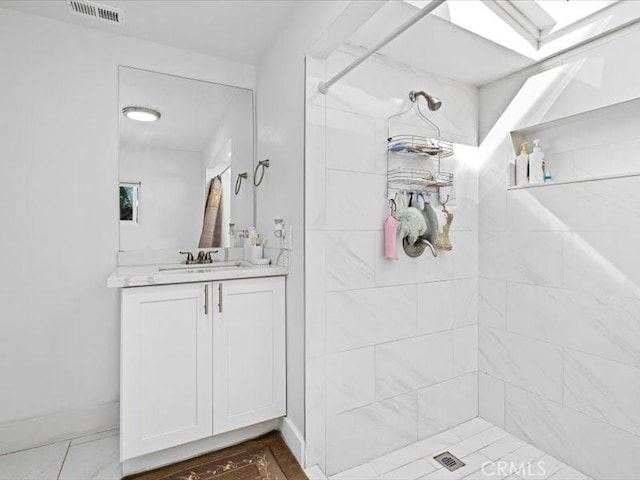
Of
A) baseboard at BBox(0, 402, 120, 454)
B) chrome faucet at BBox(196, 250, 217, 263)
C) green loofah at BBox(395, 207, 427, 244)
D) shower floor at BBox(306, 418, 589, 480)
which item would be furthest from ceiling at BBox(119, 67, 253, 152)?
shower floor at BBox(306, 418, 589, 480)

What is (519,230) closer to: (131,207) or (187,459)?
(187,459)

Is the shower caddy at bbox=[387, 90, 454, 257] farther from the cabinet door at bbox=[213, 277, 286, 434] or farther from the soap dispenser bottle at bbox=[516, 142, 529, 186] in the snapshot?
the cabinet door at bbox=[213, 277, 286, 434]

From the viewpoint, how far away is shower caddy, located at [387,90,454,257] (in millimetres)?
1923

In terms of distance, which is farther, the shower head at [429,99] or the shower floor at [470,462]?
the shower head at [429,99]

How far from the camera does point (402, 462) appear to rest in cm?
187

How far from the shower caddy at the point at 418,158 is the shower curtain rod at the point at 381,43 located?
46cm

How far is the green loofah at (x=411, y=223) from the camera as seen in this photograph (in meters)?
1.90

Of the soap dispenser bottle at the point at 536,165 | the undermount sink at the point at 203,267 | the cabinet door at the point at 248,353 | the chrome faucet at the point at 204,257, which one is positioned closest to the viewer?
the cabinet door at the point at 248,353

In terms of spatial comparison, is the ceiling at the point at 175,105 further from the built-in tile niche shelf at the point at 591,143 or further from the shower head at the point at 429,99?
the built-in tile niche shelf at the point at 591,143

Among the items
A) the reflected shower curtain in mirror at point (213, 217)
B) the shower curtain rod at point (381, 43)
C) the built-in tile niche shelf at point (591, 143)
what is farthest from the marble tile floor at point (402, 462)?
the shower curtain rod at point (381, 43)

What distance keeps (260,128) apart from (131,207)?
3.23 ft

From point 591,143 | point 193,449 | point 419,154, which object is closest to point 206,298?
point 193,449

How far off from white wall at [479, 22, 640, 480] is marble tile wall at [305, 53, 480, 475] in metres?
0.27

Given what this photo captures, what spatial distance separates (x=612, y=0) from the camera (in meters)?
1.61
